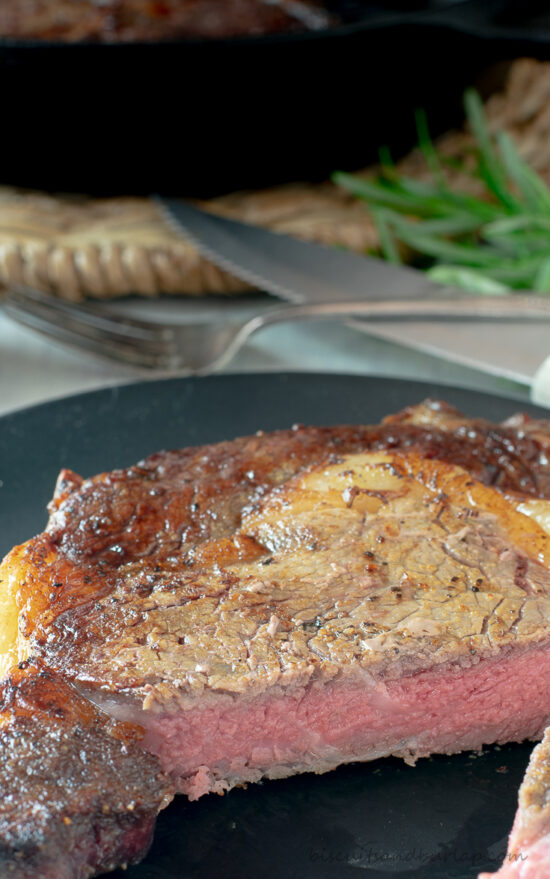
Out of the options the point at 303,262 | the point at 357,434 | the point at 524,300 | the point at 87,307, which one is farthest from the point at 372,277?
the point at 357,434

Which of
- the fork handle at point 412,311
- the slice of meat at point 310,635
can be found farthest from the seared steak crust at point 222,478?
the fork handle at point 412,311

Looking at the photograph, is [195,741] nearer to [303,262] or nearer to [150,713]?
[150,713]

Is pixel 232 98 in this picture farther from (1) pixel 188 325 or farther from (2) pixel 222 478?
(2) pixel 222 478

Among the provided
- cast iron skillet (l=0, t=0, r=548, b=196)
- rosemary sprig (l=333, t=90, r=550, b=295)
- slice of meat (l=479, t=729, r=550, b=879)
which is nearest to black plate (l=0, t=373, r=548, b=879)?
slice of meat (l=479, t=729, r=550, b=879)

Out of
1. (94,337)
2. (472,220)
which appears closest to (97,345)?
(94,337)

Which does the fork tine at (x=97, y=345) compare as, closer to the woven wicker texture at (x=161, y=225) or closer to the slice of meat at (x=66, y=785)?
the woven wicker texture at (x=161, y=225)
